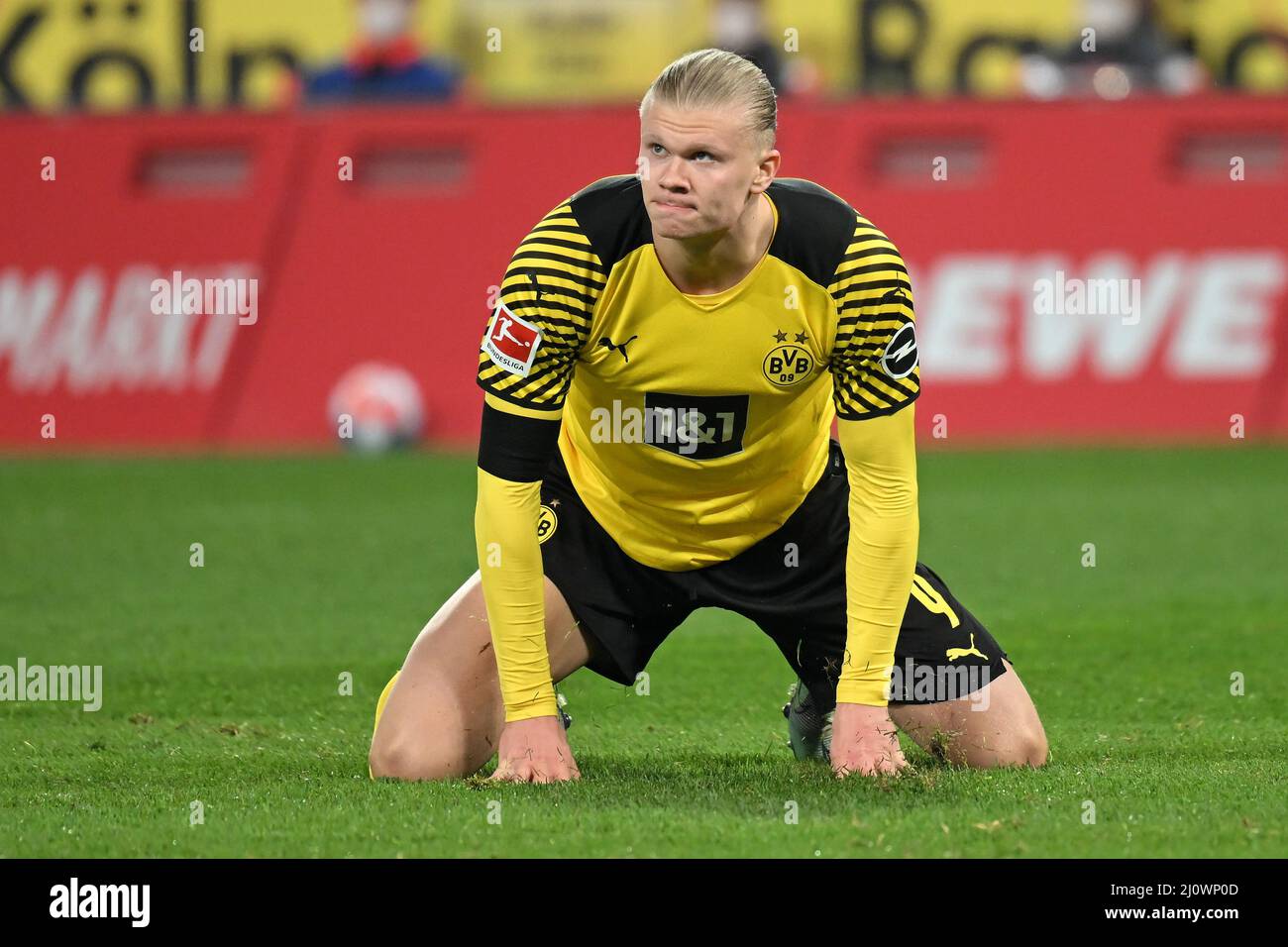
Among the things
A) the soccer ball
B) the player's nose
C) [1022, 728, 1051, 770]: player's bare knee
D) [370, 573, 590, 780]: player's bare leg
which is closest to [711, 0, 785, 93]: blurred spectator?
the soccer ball

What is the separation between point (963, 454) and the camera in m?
11.1

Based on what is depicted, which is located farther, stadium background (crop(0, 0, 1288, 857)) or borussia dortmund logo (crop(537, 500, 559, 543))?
stadium background (crop(0, 0, 1288, 857))

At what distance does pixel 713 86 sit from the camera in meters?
4.23

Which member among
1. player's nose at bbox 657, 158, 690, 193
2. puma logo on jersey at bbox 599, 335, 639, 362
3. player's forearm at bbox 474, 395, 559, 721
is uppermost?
player's nose at bbox 657, 158, 690, 193

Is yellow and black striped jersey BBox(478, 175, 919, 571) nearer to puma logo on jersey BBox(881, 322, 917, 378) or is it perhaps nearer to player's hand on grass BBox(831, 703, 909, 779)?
puma logo on jersey BBox(881, 322, 917, 378)

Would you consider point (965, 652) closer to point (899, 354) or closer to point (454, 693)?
point (899, 354)

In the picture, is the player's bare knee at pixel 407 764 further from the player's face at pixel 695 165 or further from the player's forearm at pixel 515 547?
the player's face at pixel 695 165

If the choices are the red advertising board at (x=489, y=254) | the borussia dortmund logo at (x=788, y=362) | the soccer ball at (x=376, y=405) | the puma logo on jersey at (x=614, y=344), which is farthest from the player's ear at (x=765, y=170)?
the soccer ball at (x=376, y=405)

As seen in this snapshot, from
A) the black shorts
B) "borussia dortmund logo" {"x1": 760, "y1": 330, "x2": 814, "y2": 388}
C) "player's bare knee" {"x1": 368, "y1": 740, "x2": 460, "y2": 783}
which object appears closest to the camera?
"borussia dortmund logo" {"x1": 760, "y1": 330, "x2": 814, "y2": 388}

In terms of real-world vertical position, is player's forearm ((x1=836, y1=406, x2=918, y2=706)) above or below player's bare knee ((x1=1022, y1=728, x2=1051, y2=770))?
above

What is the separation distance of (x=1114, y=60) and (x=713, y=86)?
927 cm

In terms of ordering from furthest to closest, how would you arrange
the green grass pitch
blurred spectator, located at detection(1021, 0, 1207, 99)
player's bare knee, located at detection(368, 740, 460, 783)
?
blurred spectator, located at detection(1021, 0, 1207, 99)
player's bare knee, located at detection(368, 740, 460, 783)
the green grass pitch

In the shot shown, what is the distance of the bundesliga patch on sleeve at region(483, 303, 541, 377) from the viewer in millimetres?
4426

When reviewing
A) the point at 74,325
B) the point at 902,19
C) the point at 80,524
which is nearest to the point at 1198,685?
the point at 80,524
